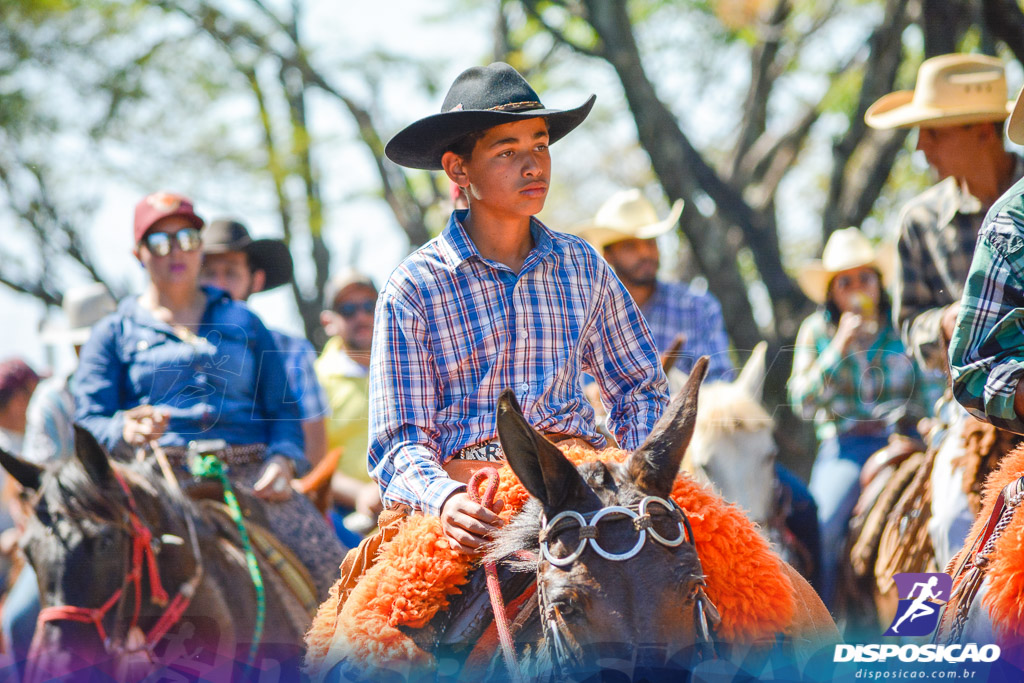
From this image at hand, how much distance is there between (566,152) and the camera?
22781 millimetres

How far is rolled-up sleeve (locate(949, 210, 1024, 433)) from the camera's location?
2775 millimetres

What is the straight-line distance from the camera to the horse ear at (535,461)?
2420 millimetres

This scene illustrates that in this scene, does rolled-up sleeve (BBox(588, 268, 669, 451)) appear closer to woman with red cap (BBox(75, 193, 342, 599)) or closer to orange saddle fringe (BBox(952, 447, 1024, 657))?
orange saddle fringe (BBox(952, 447, 1024, 657))

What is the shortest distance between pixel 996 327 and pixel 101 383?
4.35m

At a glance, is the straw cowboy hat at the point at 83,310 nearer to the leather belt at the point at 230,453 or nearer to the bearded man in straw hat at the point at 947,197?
the leather belt at the point at 230,453

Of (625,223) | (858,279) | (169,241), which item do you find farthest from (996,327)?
(858,279)

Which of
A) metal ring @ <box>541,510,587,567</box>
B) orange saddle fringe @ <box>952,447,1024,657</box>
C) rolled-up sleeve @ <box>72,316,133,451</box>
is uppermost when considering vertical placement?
rolled-up sleeve @ <box>72,316,133,451</box>

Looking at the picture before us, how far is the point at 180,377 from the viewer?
18.2ft

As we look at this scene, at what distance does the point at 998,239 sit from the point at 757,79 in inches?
470

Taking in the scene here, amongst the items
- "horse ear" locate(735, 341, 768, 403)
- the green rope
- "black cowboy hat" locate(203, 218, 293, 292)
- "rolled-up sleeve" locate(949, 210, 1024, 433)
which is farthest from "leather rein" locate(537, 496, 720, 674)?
"black cowboy hat" locate(203, 218, 293, 292)

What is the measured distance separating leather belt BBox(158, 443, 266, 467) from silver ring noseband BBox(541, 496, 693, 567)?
11.6ft

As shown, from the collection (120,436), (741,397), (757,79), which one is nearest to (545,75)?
(757,79)

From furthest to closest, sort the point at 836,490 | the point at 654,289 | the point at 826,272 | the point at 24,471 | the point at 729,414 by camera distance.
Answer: the point at 826,272 → the point at 654,289 → the point at 836,490 → the point at 729,414 → the point at 24,471

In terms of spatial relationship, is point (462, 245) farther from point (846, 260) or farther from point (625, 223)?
point (846, 260)
